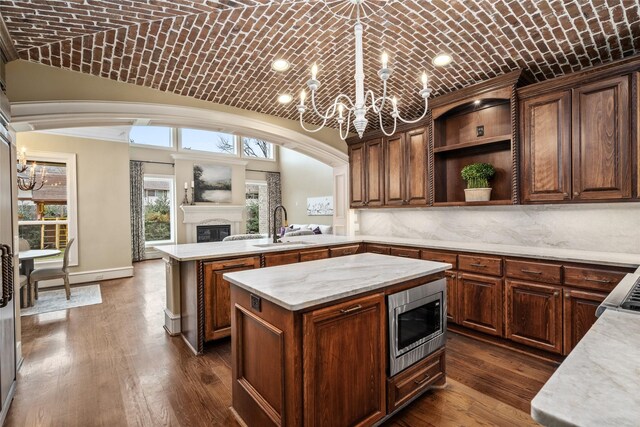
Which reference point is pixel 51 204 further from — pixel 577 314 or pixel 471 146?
pixel 577 314

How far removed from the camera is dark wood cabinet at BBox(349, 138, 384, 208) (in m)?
4.75

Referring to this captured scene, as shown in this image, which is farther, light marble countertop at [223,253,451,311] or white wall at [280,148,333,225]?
white wall at [280,148,333,225]

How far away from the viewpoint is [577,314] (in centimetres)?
258

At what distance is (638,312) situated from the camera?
118cm

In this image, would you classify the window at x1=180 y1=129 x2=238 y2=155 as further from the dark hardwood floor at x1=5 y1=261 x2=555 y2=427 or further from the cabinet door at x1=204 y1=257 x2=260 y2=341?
the cabinet door at x1=204 y1=257 x2=260 y2=341

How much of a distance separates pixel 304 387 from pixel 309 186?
875cm

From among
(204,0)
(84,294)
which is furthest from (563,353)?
(84,294)

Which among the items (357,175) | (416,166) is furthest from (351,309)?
(357,175)

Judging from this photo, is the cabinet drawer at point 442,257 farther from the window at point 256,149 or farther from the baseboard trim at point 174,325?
the window at point 256,149

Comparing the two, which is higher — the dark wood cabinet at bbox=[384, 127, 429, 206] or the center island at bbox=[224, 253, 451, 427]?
the dark wood cabinet at bbox=[384, 127, 429, 206]

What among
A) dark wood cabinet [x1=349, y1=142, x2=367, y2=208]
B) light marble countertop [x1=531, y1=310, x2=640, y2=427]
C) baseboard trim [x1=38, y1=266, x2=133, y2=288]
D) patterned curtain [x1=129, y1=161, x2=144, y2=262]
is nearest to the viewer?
light marble countertop [x1=531, y1=310, x2=640, y2=427]

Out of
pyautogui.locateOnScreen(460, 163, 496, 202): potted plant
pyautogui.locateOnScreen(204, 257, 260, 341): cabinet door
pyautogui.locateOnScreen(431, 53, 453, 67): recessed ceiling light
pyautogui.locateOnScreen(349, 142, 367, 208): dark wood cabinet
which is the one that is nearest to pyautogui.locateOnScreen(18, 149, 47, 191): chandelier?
pyautogui.locateOnScreen(204, 257, 260, 341): cabinet door

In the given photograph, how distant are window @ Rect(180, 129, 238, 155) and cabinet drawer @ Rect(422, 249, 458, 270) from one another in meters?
7.42

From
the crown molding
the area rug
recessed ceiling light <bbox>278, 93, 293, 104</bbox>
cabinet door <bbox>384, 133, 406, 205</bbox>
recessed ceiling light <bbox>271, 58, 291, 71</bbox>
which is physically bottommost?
the area rug
